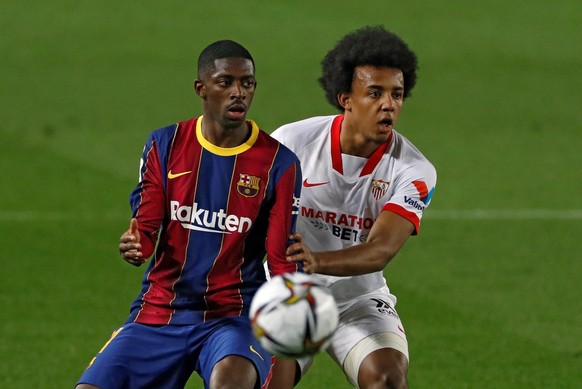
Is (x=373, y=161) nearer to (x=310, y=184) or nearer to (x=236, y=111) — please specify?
(x=310, y=184)

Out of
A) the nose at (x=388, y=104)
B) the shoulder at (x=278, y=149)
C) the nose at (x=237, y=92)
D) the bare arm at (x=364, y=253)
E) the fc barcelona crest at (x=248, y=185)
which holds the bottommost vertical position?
the bare arm at (x=364, y=253)

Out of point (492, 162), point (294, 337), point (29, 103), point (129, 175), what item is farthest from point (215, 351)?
point (29, 103)

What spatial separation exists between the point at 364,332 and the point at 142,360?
1449 millimetres

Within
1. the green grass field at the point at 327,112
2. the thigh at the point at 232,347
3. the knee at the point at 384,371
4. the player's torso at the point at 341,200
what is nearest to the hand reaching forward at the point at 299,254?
the thigh at the point at 232,347

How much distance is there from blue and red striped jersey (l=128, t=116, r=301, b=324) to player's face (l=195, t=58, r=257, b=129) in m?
0.20

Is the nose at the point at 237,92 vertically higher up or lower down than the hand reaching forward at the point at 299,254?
higher up

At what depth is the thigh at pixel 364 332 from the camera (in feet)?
24.3

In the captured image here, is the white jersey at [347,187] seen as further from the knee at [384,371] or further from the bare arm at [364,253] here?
the knee at [384,371]

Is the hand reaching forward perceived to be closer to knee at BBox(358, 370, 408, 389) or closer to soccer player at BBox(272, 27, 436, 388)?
soccer player at BBox(272, 27, 436, 388)

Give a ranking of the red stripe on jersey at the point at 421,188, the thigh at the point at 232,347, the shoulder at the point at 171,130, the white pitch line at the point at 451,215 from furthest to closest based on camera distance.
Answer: the white pitch line at the point at 451,215, the red stripe on jersey at the point at 421,188, the shoulder at the point at 171,130, the thigh at the point at 232,347

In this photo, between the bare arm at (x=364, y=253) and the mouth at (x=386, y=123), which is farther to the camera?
the mouth at (x=386, y=123)

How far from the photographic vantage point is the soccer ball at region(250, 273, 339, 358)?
592 cm

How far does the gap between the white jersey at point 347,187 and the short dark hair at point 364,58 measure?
11.1 inches

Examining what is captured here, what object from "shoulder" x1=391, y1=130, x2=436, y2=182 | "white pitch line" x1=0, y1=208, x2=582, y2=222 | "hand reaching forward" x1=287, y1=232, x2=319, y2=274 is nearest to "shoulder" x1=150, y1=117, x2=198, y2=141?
"hand reaching forward" x1=287, y1=232, x2=319, y2=274
